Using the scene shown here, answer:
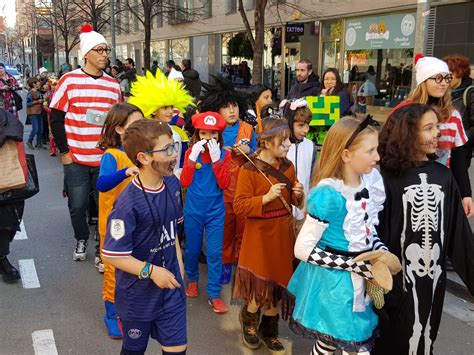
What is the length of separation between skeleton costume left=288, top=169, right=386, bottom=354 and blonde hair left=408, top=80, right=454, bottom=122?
1.48 metres

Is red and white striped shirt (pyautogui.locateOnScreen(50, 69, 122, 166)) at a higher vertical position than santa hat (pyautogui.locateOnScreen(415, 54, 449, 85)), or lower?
lower

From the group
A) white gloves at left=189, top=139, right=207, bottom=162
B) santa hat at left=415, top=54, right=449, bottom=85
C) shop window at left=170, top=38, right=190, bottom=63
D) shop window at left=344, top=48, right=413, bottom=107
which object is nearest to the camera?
santa hat at left=415, top=54, right=449, bottom=85

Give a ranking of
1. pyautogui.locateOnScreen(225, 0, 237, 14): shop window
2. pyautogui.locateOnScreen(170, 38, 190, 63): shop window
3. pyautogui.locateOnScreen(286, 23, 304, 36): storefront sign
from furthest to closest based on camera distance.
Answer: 1. pyautogui.locateOnScreen(170, 38, 190, 63): shop window
2. pyautogui.locateOnScreen(225, 0, 237, 14): shop window
3. pyautogui.locateOnScreen(286, 23, 304, 36): storefront sign

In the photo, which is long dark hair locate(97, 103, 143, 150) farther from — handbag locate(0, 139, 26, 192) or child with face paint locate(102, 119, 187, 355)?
handbag locate(0, 139, 26, 192)

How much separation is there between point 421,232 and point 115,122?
218cm

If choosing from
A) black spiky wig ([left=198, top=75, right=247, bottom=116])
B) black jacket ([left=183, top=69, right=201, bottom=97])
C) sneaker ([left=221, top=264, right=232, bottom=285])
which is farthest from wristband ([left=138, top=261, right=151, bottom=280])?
black jacket ([left=183, top=69, right=201, bottom=97])

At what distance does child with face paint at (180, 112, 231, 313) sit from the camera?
13.2ft

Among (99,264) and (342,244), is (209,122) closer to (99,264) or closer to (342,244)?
(342,244)

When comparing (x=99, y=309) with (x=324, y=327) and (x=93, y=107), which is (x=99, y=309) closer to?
(x=93, y=107)

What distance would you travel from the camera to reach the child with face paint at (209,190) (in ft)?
13.2

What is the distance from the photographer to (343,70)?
17391 mm

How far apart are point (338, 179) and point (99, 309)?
8.39ft

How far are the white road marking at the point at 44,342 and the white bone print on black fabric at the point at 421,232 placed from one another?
7.89ft

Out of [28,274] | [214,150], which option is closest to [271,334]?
[214,150]
